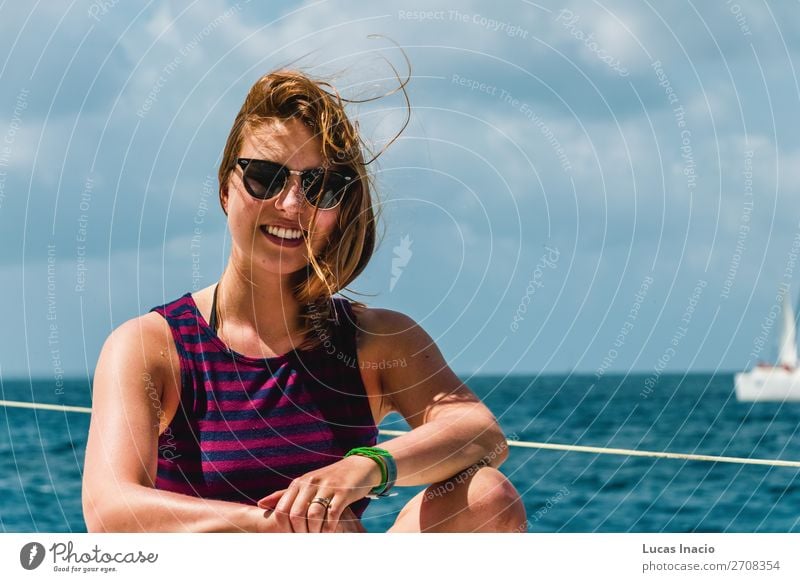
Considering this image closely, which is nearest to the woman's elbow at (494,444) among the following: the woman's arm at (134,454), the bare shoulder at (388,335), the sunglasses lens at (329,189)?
the bare shoulder at (388,335)

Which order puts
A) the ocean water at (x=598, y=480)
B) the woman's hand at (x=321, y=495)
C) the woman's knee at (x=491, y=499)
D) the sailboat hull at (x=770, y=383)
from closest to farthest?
the woman's hand at (x=321, y=495)
the woman's knee at (x=491, y=499)
the ocean water at (x=598, y=480)
the sailboat hull at (x=770, y=383)

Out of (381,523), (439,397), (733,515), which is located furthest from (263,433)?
(733,515)

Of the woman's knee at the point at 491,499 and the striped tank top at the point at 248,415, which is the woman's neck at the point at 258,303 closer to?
the striped tank top at the point at 248,415

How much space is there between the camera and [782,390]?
29.6 metres

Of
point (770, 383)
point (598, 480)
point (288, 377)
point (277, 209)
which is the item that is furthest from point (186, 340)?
point (770, 383)

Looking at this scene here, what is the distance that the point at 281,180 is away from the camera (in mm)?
2342

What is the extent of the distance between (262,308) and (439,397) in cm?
43

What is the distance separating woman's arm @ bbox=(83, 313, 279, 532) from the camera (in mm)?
2080

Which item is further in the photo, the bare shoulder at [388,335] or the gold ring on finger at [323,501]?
the bare shoulder at [388,335]

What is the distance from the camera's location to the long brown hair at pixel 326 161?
2.28 meters

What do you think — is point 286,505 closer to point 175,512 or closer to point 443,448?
point 175,512

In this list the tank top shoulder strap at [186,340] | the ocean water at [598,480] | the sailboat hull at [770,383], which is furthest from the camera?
the sailboat hull at [770,383]

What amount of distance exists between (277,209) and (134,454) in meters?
0.60
